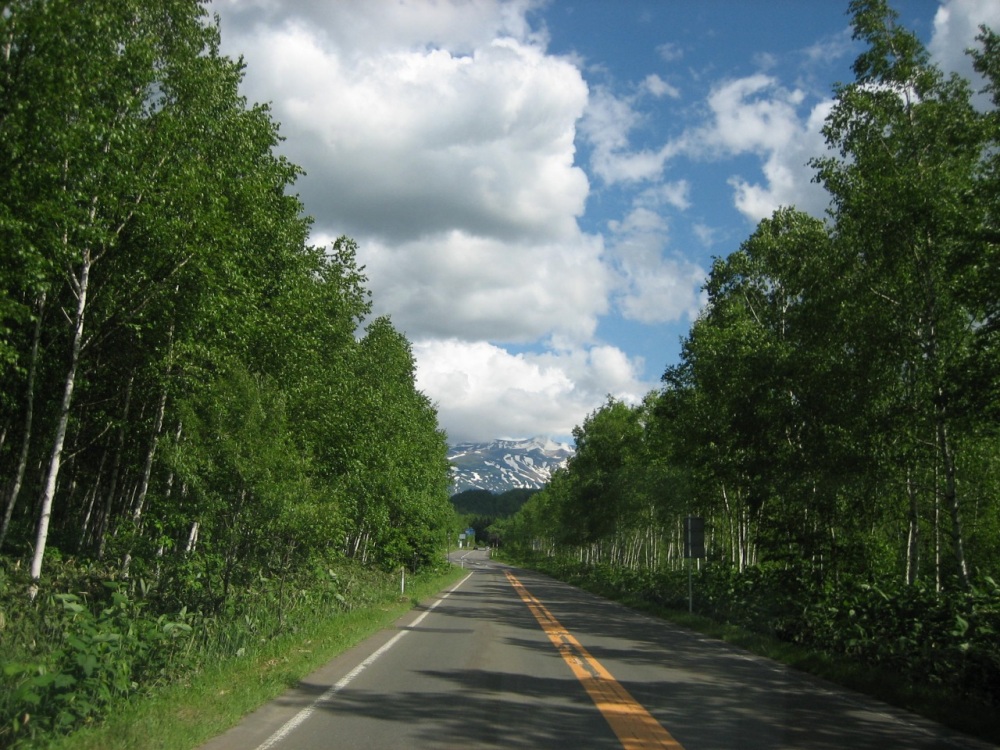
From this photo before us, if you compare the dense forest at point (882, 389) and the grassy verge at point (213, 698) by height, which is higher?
the dense forest at point (882, 389)

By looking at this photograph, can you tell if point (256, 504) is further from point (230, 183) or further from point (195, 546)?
point (230, 183)

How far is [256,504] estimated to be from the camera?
12977 millimetres

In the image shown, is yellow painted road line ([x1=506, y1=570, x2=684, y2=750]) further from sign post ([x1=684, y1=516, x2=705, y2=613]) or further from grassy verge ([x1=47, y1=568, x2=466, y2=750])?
sign post ([x1=684, y1=516, x2=705, y2=613])

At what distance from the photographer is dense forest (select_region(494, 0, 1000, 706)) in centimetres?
1170

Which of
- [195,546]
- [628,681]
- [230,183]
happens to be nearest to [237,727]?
[628,681]

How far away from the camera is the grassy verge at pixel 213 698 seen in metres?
6.01

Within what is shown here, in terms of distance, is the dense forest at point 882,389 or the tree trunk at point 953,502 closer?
the dense forest at point 882,389

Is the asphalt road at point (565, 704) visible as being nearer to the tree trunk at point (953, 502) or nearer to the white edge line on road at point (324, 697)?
the white edge line on road at point (324, 697)

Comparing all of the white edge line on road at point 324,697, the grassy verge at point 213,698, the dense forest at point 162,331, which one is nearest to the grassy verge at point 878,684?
the white edge line on road at point 324,697

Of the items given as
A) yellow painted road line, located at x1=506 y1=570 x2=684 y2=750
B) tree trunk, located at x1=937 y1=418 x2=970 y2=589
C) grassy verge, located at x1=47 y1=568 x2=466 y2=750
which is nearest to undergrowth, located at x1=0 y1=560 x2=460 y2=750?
grassy verge, located at x1=47 y1=568 x2=466 y2=750

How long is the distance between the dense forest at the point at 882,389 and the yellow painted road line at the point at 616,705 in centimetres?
442

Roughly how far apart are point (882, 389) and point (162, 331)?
1522cm

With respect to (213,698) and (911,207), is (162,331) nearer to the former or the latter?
(213,698)

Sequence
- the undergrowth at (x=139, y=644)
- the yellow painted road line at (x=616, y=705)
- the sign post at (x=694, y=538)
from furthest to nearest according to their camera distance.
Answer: the sign post at (x=694, y=538), the yellow painted road line at (x=616, y=705), the undergrowth at (x=139, y=644)
